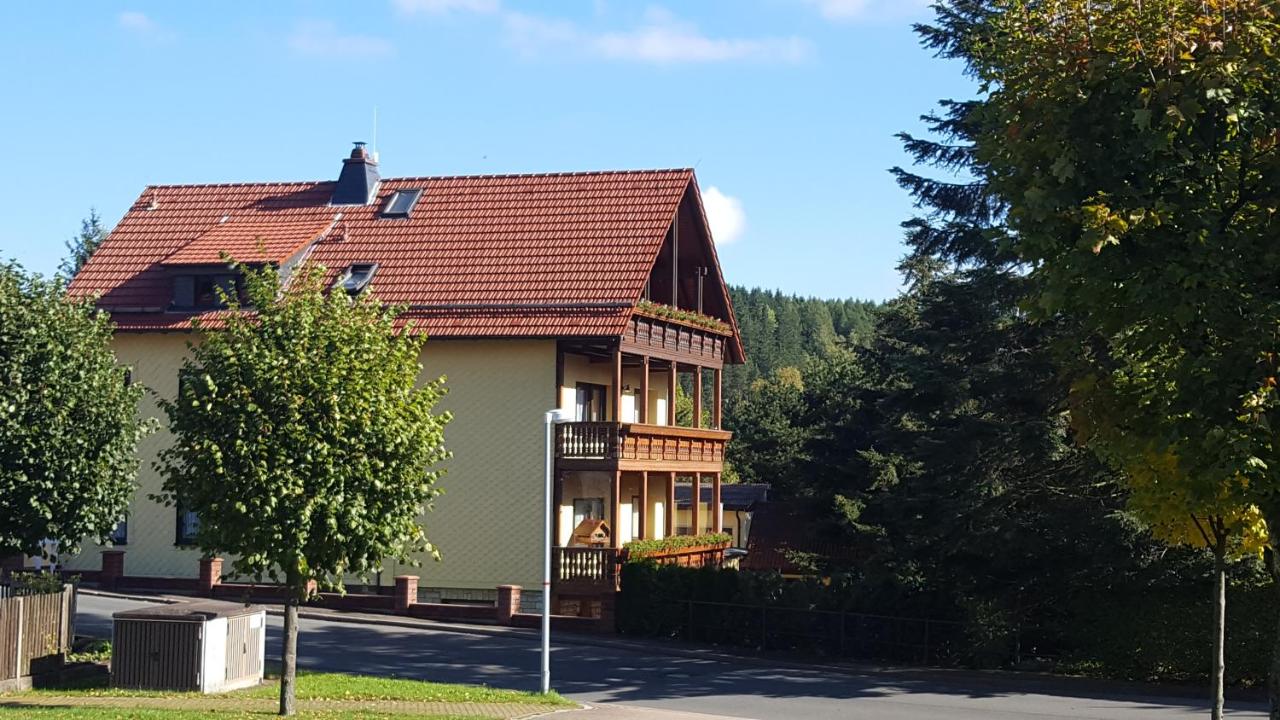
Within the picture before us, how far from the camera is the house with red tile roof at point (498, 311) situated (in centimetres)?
3434

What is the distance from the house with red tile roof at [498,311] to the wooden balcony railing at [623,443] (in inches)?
2.2

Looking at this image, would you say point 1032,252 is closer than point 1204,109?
No

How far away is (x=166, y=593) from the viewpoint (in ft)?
114

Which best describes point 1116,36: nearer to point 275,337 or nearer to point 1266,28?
point 1266,28

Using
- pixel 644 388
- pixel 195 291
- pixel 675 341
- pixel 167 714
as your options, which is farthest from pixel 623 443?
pixel 167 714

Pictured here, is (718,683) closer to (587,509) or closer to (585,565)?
(585,565)

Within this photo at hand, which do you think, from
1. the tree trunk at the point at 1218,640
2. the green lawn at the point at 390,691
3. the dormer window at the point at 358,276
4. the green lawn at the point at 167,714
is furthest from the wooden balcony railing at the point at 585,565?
the tree trunk at the point at 1218,640

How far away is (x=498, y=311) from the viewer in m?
34.6

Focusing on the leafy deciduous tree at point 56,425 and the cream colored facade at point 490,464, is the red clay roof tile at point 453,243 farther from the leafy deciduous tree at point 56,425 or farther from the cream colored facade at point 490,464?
the leafy deciduous tree at point 56,425

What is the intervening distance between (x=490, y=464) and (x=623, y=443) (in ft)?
11.7

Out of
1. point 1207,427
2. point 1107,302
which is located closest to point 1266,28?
point 1107,302

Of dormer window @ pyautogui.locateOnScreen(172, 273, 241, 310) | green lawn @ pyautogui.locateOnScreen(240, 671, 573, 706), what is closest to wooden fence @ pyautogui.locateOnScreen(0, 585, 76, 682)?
green lawn @ pyautogui.locateOnScreen(240, 671, 573, 706)

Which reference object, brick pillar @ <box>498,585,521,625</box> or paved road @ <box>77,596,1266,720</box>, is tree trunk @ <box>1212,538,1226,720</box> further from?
brick pillar @ <box>498,585,521,625</box>

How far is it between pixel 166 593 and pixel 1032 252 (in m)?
27.3
